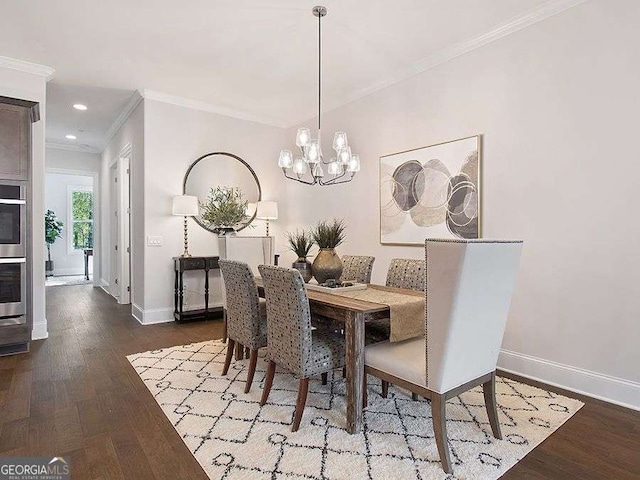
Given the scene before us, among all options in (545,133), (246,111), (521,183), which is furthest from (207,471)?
(246,111)

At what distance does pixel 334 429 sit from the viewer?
83.7 inches

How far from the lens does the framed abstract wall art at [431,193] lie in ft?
10.9

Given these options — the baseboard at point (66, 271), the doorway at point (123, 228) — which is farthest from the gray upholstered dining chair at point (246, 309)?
the baseboard at point (66, 271)

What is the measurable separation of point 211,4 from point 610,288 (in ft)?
11.6

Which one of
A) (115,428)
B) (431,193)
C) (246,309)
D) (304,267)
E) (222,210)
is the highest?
(431,193)

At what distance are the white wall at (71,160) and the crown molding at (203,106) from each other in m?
4.23

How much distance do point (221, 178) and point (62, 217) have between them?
23.7 ft

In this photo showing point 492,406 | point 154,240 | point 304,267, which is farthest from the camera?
point 154,240

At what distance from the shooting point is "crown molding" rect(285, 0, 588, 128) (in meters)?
2.75

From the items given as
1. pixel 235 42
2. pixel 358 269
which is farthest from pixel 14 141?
pixel 358 269

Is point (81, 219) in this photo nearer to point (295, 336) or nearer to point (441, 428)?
point (295, 336)

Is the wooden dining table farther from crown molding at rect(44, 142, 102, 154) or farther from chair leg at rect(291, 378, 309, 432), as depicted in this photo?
crown molding at rect(44, 142, 102, 154)

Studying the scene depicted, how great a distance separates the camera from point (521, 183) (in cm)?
298

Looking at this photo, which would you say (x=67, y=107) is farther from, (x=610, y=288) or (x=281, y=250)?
(x=610, y=288)
